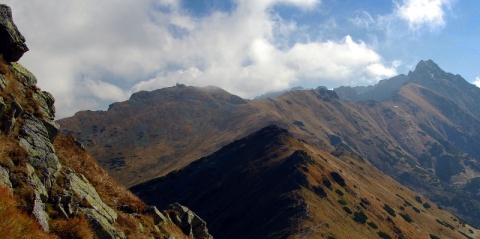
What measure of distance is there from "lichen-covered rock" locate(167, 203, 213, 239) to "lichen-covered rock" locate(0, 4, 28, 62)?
1580 centimetres

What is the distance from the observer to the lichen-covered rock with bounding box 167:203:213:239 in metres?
29.2

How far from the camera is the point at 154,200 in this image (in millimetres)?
160250

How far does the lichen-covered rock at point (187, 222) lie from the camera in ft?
95.9

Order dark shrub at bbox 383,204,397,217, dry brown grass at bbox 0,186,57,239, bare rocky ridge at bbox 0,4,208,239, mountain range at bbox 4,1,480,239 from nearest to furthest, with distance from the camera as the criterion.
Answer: dry brown grass at bbox 0,186,57,239, bare rocky ridge at bbox 0,4,208,239, mountain range at bbox 4,1,480,239, dark shrub at bbox 383,204,397,217

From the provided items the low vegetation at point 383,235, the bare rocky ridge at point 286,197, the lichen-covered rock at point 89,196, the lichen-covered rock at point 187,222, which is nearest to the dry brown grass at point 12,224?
the lichen-covered rock at point 89,196

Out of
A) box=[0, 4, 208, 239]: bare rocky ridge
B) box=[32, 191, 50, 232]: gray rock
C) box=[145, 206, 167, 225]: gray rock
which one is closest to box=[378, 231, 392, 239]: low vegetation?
box=[0, 4, 208, 239]: bare rocky ridge

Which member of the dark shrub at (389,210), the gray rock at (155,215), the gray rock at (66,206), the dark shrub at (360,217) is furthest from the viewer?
the dark shrub at (389,210)

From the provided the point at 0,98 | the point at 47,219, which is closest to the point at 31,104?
the point at 0,98

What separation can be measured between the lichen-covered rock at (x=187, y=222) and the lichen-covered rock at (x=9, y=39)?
51.8ft

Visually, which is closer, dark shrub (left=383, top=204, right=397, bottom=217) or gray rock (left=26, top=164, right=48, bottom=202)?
gray rock (left=26, top=164, right=48, bottom=202)

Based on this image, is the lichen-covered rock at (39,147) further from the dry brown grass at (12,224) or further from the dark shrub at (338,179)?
the dark shrub at (338,179)

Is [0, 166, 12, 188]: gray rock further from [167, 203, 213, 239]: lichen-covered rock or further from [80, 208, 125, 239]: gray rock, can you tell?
[167, 203, 213, 239]: lichen-covered rock

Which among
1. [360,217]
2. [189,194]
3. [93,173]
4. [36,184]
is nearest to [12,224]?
[36,184]

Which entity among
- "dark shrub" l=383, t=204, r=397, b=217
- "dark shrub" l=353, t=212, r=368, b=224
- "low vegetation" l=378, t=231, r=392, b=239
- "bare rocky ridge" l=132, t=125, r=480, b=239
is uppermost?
"bare rocky ridge" l=132, t=125, r=480, b=239
